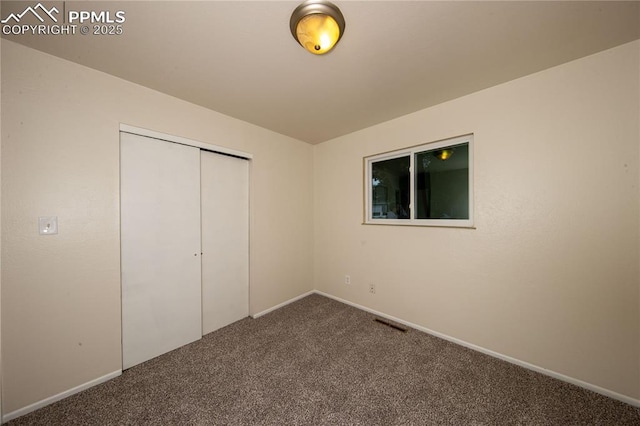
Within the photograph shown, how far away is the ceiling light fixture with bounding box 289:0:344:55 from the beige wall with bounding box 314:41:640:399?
1569mm

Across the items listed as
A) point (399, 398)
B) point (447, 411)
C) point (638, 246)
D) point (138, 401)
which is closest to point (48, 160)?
point (138, 401)

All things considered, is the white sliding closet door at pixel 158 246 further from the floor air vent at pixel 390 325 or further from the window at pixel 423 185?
the window at pixel 423 185

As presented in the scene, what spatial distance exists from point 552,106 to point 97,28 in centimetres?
331

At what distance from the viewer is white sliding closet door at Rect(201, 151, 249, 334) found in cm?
251

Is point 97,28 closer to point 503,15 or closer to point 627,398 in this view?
point 503,15

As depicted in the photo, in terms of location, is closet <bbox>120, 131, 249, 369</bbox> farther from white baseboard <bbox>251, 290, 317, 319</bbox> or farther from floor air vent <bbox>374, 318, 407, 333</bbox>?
floor air vent <bbox>374, 318, 407, 333</bbox>

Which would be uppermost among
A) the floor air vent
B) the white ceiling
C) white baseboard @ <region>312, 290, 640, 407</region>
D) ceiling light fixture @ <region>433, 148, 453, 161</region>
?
the white ceiling

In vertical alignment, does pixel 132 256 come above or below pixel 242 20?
below

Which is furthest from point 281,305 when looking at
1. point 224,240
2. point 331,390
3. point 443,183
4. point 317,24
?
point 317,24

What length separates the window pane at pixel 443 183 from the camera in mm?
2299

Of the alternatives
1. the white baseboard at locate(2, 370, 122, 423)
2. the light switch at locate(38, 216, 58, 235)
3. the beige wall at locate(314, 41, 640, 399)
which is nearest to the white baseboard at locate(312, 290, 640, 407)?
the beige wall at locate(314, 41, 640, 399)

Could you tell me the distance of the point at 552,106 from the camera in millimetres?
1771

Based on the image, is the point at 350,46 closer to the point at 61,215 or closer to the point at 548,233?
the point at 548,233

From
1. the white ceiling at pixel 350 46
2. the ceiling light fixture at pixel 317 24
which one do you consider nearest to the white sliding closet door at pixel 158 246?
the white ceiling at pixel 350 46
